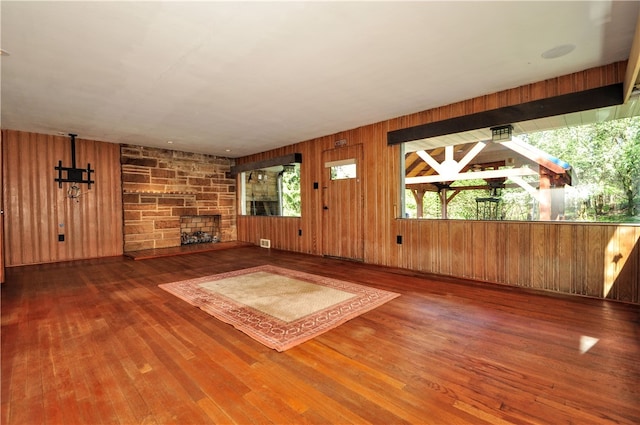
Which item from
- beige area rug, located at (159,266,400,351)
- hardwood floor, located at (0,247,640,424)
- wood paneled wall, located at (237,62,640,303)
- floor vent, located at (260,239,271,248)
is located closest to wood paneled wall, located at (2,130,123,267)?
hardwood floor, located at (0,247,640,424)

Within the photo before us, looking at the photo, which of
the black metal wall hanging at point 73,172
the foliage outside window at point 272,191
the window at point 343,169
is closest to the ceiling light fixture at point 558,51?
the window at point 343,169

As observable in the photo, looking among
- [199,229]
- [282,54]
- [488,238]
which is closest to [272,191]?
[199,229]

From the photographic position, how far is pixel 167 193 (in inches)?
272

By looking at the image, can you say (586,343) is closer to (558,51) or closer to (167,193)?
(558,51)

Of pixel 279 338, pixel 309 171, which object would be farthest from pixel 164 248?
pixel 279 338

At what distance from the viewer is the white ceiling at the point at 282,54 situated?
2.06 meters

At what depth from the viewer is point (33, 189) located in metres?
5.23

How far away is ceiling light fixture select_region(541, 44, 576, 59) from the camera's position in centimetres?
256

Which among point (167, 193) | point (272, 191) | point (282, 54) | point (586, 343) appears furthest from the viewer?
point (272, 191)

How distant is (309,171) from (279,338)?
14.1ft

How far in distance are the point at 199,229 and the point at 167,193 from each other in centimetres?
127

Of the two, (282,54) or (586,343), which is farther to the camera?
(282,54)

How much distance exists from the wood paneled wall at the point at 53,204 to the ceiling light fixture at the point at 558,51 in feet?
24.2

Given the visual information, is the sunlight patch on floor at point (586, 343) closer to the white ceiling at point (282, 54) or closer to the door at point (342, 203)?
the white ceiling at point (282, 54)
